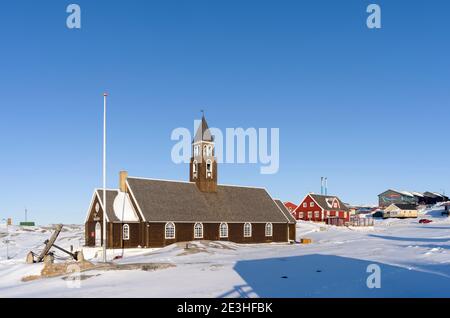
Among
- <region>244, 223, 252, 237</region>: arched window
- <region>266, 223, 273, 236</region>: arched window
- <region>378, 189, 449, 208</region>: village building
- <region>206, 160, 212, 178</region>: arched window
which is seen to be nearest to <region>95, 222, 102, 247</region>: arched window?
<region>206, 160, 212, 178</region>: arched window

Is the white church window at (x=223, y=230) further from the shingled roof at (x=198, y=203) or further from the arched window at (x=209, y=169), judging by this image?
the arched window at (x=209, y=169)

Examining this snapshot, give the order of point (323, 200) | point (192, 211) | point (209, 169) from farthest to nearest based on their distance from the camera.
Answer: point (323, 200) → point (209, 169) → point (192, 211)

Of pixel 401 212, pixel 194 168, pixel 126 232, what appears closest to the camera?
pixel 126 232

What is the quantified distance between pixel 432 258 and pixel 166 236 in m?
28.6

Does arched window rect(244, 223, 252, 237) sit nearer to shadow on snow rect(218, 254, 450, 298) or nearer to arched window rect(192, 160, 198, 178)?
arched window rect(192, 160, 198, 178)

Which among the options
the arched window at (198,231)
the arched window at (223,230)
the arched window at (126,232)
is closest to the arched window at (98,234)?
the arched window at (126,232)

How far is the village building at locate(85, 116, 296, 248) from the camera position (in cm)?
4694

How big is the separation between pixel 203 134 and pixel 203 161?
3361 mm

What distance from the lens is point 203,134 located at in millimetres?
55688

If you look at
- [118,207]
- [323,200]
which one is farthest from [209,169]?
[323,200]

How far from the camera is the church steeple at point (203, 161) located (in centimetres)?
5556

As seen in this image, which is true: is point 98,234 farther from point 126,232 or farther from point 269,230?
point 269,230
